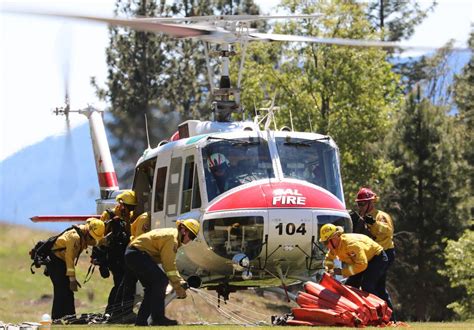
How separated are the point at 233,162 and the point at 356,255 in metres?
4.13

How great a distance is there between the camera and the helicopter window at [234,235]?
876 inches

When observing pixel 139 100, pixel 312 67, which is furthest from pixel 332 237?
pixel 139 100

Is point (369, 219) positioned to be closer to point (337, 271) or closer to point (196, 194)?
point (337, 271)

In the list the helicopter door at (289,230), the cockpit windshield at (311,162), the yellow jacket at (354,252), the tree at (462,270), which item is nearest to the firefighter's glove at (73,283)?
the helicopter door at (289,230)

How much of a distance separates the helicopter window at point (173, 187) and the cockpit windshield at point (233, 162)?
1.10 metres

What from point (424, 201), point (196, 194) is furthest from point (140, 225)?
point (424, 201)

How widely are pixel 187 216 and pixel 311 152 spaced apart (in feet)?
8.70

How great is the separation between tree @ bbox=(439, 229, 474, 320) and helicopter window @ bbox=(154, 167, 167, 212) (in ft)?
76.8

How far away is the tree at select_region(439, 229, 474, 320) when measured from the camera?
46125 millimetres

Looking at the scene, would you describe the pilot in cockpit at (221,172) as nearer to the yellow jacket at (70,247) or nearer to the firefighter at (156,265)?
the yellow jacket at (70,247)

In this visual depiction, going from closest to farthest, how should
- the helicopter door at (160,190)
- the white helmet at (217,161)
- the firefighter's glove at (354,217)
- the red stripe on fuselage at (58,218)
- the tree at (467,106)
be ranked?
the white helmet at (217,161) → the firefighter's glove at (354,217) → the helicopter door at (160,190) → the red stripe on fuselage at (58,218) → the tree at (467,106)

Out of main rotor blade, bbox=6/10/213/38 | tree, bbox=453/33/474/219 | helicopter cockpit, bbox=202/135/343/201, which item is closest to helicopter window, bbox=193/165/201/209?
helicopter cockpit, bbox=202/135/343/201

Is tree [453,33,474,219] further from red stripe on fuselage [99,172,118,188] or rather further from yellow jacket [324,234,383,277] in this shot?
yellow jacket [324,234,383,277]

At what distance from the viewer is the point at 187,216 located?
23.2 metres
